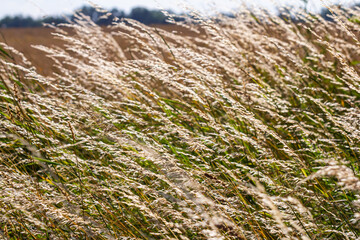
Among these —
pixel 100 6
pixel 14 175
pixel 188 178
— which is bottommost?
pixel 14 175

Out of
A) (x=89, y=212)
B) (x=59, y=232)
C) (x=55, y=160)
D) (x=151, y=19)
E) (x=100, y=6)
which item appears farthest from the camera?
(x=151, y=19)

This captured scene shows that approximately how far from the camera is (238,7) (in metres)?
3.77

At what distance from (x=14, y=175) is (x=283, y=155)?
153 cm

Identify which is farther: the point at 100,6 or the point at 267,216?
the point at 100,6

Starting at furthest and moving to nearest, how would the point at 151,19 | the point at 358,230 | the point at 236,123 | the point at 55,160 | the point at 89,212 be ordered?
the point at 151,19, the point at 236,123, the point at 55,160, the point at 89,212, the point at 358,230

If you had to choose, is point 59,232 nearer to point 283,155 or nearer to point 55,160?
point 55,160

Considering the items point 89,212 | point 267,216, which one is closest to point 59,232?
point 89,212

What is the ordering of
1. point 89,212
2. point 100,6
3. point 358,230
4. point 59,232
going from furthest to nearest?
1. point 100,6
2. point 89,212
3. point 59,232
4. point 358,230

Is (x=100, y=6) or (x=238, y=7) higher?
(x=238, y=7)

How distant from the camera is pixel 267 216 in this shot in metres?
1.53

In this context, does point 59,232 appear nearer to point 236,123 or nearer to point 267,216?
point 267,216

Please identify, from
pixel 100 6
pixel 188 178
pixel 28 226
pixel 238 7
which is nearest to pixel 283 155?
pixel 188 178

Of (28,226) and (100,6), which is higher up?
(100,6)

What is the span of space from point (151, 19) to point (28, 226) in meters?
52.2
